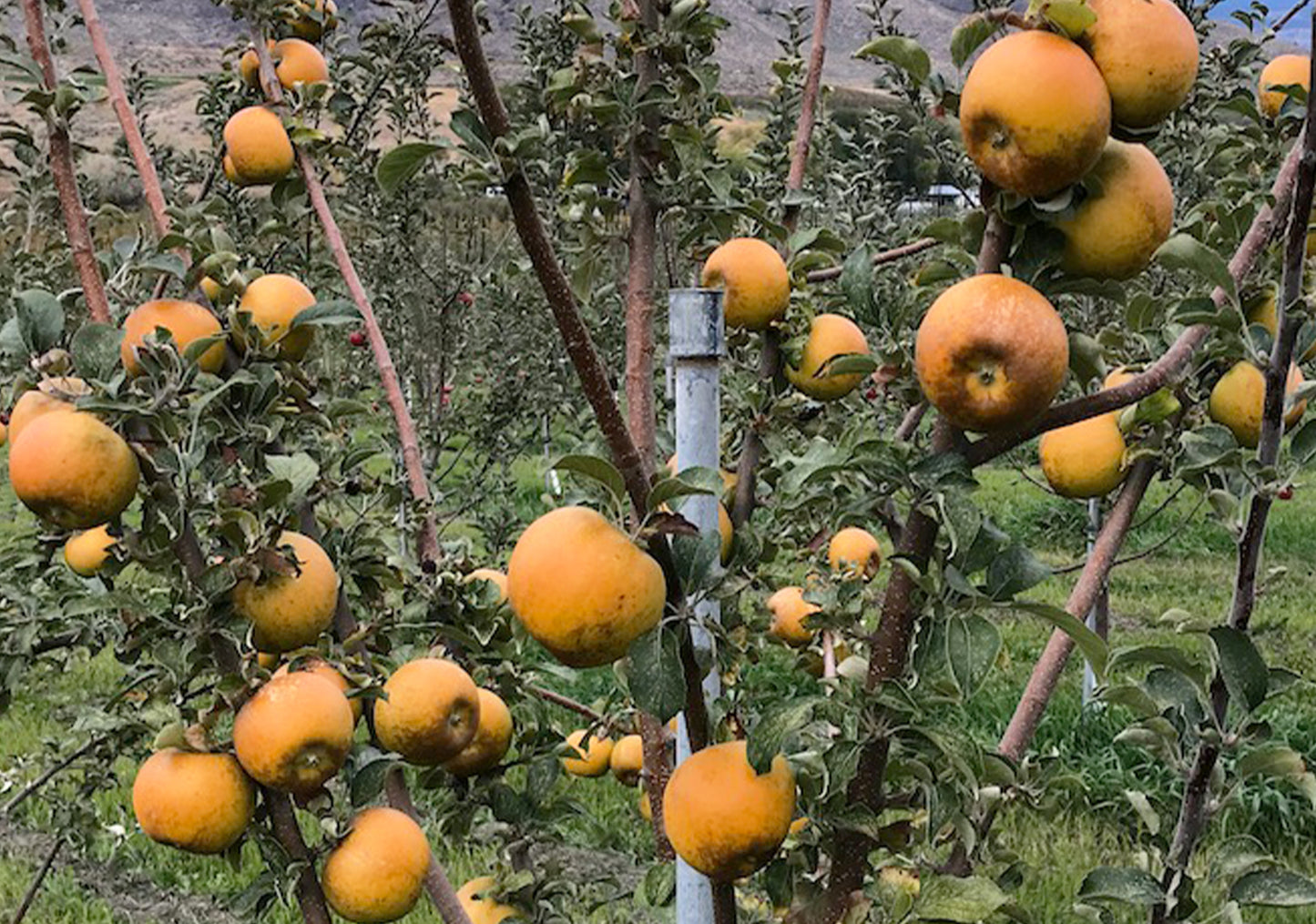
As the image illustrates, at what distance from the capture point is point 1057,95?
76 cm

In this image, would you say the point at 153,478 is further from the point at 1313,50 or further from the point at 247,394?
the point at 1313,50

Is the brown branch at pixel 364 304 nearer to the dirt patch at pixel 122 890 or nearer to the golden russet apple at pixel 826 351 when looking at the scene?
the golden russet apple at pixel 826 351

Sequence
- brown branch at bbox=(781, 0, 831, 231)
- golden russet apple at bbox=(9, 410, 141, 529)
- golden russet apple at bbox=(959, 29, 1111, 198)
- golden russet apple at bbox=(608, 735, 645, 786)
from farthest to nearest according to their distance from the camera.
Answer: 1. golden russet apple at bbox=(608, 735, 645, 786)
2. brown branch at bbox=(781, 0, 831, 231)
3. golden russet apple at bbox=(9, 410, 141, 529)
4. golden russet apple at bbox=(959, 29, 1111, 198)

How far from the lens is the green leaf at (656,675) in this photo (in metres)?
0.92

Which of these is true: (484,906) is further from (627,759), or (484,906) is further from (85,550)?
(85,550)

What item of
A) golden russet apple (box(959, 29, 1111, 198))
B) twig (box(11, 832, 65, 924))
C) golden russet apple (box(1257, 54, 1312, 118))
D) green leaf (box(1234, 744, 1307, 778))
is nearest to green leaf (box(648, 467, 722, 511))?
golden russet apple (box(959, 29, 1111, 198))

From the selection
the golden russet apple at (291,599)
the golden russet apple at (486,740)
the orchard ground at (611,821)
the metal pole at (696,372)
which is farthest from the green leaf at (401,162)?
the orchard ground at (611,821)

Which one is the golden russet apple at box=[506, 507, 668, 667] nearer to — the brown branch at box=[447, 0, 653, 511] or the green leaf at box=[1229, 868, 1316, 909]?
the brown branch at box=[447, 0, 653, 511]

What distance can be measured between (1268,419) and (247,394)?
0.97 m

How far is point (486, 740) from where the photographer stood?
1.50 metres

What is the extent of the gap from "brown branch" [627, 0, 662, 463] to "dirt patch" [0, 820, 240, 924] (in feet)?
8.41

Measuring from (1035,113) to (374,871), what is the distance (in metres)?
0.98

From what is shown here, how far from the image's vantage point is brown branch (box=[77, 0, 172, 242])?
144cm

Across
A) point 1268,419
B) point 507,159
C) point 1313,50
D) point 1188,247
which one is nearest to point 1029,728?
point 1268,419
